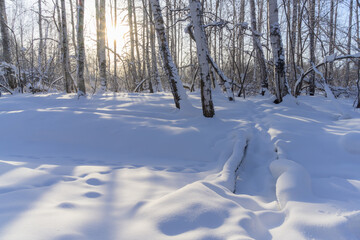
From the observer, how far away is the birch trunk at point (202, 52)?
3951mm

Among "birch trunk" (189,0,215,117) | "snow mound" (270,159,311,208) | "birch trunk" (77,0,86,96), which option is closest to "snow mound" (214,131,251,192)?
"snow mound" (270,159,311,208)

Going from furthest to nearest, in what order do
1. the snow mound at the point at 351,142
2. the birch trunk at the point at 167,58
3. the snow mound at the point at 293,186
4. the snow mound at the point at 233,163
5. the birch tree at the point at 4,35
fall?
the birch tree at the point at 4,35 < the birch trunk at the point at 167,58 < the snow mound at the point at 351,142 < the snow mound at the point at 233,163 < the snow mound at the point at 293,186

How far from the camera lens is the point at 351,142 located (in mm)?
2605

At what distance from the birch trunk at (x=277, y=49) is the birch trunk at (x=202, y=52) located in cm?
249

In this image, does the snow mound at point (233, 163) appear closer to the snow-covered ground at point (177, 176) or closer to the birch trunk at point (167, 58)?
the snow-covered ground at point (177, 176)

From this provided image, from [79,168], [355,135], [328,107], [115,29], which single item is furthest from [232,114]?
[115,29]

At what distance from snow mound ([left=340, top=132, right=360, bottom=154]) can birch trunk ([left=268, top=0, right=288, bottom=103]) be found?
302 centimetres

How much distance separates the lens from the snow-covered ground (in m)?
1.22

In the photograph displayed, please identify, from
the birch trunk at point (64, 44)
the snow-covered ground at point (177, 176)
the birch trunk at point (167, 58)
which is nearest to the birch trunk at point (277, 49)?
the snow-covered ground at point (177, 176)

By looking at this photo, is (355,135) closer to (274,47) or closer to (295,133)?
(295,133)

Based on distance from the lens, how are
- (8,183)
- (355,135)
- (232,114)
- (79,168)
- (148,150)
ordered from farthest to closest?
1. (232,114)
2. (148,150)
3. (355,135)
4. (79,168)
5. (8,183)

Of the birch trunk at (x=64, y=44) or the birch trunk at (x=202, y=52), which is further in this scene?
the birch trunk at (x=64, y=44)

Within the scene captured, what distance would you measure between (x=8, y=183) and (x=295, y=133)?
3467 mm

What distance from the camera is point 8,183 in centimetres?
156
